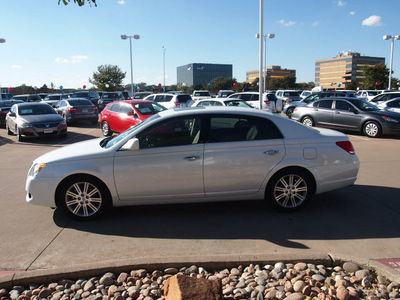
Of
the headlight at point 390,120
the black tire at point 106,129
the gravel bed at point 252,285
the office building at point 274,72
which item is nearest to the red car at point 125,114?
the black tire at point 106,129

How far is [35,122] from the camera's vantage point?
12.9 meters

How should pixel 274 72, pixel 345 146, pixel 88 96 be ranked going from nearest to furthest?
pixel 345 146 < pixel 88 96 < pixel 274 72

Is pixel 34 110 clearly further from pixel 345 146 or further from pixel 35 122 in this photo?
pixel 345 146

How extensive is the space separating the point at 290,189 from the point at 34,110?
1228 centimetres

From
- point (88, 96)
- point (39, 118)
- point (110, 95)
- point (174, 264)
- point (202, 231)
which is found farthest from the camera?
point (110, 95)

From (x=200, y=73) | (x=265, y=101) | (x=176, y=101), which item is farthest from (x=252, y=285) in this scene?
(x=200, y=73)

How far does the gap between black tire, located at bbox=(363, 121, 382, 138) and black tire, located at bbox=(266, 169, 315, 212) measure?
9370 mm

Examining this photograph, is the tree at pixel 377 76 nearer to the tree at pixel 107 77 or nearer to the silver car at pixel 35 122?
the tree at pixel 107 77

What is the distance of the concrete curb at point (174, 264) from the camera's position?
3227 mm

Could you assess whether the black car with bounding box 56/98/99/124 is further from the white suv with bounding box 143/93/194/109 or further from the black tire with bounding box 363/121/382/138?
the black tire with bounding box 363/121/382/138

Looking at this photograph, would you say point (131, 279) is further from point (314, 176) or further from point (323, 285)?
point (314, 176)

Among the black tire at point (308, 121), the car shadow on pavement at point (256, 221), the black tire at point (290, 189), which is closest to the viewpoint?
the car shadow on pavement at point (256, 221)

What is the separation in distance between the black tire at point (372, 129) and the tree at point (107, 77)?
55.3m

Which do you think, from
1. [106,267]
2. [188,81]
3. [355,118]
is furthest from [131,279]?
[188,81]
